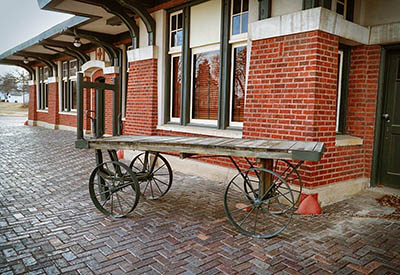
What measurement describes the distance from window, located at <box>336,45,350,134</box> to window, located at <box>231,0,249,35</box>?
5.42 ft

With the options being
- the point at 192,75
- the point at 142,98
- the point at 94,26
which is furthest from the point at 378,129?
the point at 94,26

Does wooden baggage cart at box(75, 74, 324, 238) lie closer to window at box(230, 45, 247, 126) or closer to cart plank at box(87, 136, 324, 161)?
cart plank at box(87, 136, 324, 161)

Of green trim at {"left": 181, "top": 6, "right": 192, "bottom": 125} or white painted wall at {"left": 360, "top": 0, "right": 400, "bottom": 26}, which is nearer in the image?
white painted wall at {"left": 360, "top": 0, "right": 400, "bottom": 26}

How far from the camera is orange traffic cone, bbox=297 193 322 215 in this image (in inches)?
165

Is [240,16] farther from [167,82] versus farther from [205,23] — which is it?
[167,82]

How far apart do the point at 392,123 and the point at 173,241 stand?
157 inches

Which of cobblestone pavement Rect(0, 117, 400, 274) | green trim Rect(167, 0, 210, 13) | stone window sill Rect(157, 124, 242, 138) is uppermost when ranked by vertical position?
green trim Rect(167, 0, 210, 13)

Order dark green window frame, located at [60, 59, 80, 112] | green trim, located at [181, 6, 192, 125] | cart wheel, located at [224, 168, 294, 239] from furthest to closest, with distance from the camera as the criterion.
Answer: dark green window frame, located at [60, 59, 80, 112]
green trim, located at [181, 6, 192, 125]
cart wheel, located at [224, 168, 294, 239]

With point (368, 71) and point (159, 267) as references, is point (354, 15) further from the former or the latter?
point (159, 267)

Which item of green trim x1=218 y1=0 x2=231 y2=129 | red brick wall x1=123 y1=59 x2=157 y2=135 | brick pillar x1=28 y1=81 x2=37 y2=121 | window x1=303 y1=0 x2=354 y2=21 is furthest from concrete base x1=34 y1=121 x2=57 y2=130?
window x1=303 y1=0 x2=354 y2=21

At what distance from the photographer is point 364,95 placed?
16.7 feet

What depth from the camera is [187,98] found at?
671 centimetres

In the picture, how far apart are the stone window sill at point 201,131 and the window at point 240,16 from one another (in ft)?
5.86

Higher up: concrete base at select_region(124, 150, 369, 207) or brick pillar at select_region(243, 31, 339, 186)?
brick pillar at select_region(243, 31, 339, 186)
